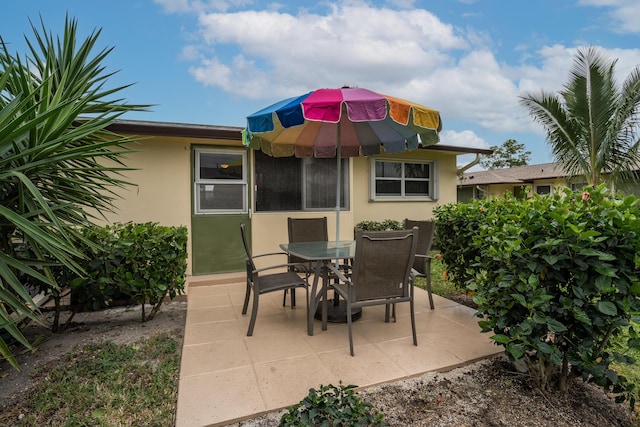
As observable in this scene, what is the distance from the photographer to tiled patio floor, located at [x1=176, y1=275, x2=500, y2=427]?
2.11m

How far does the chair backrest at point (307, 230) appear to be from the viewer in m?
4.61

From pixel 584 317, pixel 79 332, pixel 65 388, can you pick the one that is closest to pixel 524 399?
pixel 584 317

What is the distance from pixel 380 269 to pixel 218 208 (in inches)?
157

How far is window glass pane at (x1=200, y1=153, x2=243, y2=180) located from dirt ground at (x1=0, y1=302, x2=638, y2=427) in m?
3.67

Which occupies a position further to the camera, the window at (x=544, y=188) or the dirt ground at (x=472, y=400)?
the window at (x=544, y=188)

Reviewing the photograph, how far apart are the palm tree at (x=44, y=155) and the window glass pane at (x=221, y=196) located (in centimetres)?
269

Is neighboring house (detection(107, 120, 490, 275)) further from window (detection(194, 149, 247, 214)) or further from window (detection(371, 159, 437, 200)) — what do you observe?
window (detection(371, 159, 437, 200))

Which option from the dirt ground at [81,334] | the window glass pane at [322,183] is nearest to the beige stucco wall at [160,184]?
the dirt ground at [81,334]

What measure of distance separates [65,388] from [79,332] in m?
1.27

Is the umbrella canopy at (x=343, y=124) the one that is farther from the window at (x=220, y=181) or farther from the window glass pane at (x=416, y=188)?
the window glass pane at (x=416, y=188)

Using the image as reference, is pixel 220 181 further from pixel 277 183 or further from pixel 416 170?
pixel 416 170

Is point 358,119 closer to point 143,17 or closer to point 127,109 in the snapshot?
point 127,109

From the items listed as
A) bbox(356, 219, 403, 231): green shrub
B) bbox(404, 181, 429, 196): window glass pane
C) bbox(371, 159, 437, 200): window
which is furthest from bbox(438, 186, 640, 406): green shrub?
bbox(404, 181, 429, 196): window glass pane

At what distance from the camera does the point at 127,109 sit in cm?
314
